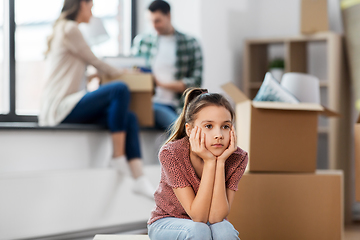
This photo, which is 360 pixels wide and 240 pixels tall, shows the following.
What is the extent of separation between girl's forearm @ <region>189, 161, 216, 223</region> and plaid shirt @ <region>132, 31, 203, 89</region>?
5.17 feet

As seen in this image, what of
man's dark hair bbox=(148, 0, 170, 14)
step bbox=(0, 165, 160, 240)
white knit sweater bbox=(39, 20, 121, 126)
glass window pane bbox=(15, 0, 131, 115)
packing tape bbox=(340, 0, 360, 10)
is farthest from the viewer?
packing tape bbox=(340, 0, 360, 10)

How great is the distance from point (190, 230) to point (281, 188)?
22.9 inches

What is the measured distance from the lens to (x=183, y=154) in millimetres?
1239

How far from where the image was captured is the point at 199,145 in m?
1.19

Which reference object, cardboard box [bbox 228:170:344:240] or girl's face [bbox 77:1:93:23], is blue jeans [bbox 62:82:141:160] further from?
cardboard box [bbox 228:170:344:240]

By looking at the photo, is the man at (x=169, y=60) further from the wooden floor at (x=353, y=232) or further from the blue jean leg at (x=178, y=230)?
the blue jean leg at (x=178, y=230)

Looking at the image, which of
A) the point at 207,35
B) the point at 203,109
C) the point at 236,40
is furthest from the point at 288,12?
the point at 203,109

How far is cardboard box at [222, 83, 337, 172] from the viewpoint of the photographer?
1612 mm

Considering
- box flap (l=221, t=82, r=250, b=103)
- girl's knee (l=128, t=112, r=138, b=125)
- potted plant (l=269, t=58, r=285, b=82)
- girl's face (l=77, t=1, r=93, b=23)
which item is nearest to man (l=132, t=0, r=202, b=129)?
girl's knee (l=128, t=112, r=138, b=125)

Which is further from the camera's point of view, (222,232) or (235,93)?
(235,93)

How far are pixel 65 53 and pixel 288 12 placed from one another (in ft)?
6.25

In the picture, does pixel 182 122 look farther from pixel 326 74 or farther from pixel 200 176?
pixel 326 74

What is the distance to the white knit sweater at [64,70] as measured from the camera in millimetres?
2203

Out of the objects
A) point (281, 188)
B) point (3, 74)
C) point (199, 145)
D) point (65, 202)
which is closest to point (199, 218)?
point (199, 145)
